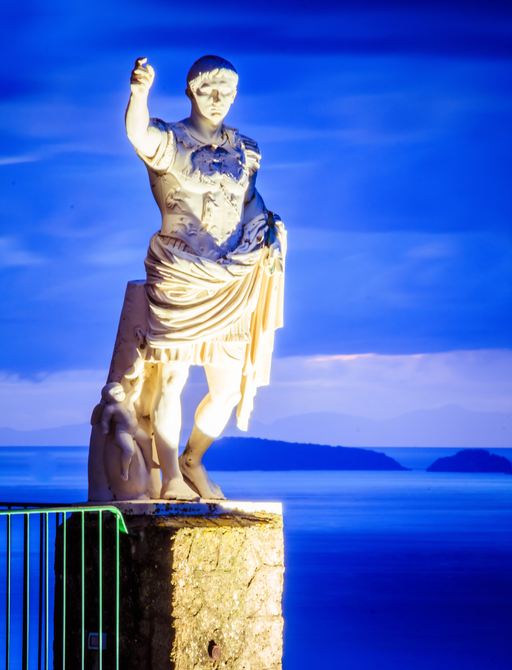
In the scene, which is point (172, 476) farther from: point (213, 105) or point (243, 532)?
point (213, 105)

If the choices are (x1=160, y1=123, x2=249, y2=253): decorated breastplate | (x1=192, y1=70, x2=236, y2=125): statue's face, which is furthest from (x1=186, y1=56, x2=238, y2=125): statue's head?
(x1=160, y1=123, x2=249, y2=253): decorated breastplate

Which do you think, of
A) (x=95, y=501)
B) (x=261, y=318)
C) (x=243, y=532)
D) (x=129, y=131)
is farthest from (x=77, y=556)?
(x=129, y=131)

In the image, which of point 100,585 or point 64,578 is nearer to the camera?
point 100,585

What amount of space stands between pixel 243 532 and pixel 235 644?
55 centimetres

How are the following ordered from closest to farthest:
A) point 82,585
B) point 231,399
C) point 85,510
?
point 82,585 → point 85,510 → point 231,399

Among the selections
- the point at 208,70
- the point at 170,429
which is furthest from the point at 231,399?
the point at 208,70

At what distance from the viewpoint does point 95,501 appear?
6.57 meters

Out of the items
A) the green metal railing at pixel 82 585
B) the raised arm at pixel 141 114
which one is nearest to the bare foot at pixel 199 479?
the green metal railing at pixel 82 585

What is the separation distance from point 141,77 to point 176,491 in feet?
6.69

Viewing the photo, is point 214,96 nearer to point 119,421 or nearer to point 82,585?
point 119,421

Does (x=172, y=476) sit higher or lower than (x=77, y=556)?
higher

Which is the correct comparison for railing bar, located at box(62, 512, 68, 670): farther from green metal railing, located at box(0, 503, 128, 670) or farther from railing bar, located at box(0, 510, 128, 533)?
railing bar, located at box(0, 510, 128, 533)

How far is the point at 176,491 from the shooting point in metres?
6.57

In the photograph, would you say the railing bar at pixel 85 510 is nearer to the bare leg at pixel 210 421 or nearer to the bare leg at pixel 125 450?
the bare leg at pixel 125 450
